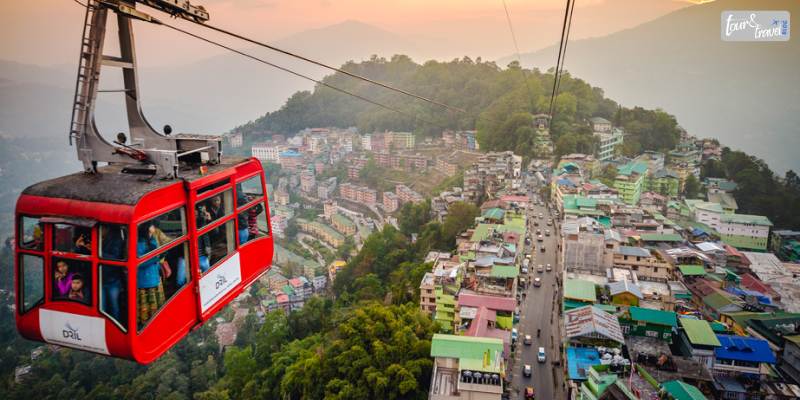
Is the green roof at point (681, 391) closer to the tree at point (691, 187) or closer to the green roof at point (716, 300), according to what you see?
the green roof at point (716, 300)

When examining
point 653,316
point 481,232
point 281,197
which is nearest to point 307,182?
point 281,197

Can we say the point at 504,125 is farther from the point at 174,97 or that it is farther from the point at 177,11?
the point at 174,97

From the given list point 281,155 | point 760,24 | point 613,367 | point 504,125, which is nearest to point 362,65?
point 281,155

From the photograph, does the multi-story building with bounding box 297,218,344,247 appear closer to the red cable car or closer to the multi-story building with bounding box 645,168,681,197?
the multi-story building with bounding box 645,168,681,197

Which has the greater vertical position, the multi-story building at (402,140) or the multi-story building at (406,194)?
the multi-story building at (402,140)

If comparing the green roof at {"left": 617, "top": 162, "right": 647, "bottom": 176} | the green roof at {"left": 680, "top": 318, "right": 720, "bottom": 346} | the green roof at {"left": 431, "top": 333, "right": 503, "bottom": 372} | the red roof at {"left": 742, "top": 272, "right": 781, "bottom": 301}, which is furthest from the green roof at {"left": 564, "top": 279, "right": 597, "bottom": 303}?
the green roof at {"left": 617, "top": 162, "right": 647, "bottom": 176}
